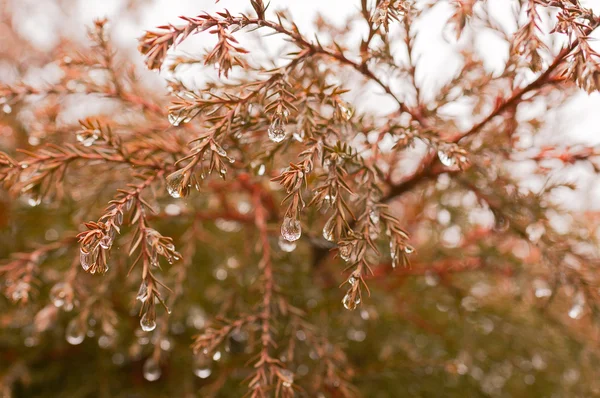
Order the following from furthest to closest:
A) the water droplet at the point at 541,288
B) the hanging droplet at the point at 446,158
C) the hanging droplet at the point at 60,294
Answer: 1. the water droplet at the point at 541,288
2. the hanging droplet at the point at 60,294
3. the hanging droplet at the point at 446,158

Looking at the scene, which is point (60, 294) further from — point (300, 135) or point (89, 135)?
point (300, 135)

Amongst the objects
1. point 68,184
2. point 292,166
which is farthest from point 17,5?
point 292,166

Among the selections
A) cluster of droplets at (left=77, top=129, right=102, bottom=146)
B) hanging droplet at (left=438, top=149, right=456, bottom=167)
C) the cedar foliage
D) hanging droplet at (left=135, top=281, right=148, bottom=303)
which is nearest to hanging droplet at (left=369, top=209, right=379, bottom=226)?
the cedar foliage

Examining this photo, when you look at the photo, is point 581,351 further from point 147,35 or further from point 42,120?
point 42,120

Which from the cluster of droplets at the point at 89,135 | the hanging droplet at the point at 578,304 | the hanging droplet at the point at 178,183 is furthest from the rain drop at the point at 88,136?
the hanging droplet at the point at 578,304

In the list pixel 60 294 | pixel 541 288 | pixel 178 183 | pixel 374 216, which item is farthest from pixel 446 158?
pixel 60 294

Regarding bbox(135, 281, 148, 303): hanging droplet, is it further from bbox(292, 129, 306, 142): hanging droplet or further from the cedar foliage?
bbox(292, 129, 306, 142): hanging droplet

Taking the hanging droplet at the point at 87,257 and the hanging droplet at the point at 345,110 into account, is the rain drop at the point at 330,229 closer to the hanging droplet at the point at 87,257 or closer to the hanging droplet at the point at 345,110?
the hanging droplet at the point at 345,110
